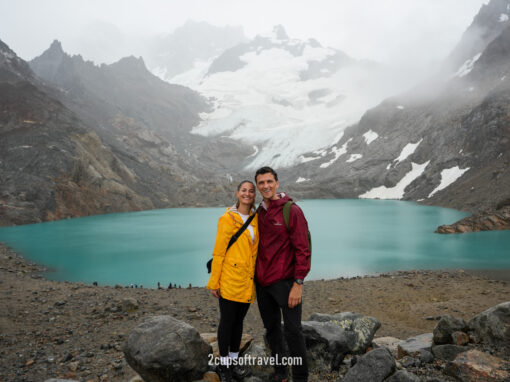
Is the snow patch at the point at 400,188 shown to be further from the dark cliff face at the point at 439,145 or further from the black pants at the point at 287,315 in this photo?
the black pants at the point at 287,315

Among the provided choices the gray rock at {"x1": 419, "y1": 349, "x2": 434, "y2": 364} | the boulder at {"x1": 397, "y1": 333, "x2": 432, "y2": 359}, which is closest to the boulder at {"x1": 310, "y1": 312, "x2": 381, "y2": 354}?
the boulder at {"x1": 397, "y1": 333, "x2": 432, "y2": 359}

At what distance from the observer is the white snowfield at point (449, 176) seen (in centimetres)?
5425

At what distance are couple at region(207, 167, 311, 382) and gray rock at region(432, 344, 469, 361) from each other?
2.06m

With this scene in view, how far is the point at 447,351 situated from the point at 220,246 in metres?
3.39

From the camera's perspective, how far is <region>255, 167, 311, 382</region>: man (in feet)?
12.5

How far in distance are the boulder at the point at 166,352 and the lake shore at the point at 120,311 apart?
1358 mm

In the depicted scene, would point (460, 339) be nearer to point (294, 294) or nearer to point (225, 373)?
point (294, 294)

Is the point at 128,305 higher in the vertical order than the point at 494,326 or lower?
lower

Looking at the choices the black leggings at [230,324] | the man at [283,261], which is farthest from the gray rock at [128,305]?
the man at [283,261]

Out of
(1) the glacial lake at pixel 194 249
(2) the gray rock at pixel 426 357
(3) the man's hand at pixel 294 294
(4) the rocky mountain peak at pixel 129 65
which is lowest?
(1) the glacial lake at pixel 194 249

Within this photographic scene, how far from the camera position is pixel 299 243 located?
12.4 ft

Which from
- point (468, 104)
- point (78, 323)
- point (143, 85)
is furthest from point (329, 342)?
point (143, 85)

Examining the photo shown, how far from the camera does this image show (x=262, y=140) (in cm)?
13012

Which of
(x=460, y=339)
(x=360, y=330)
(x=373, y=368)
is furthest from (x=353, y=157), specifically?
(x=373, y=368)
